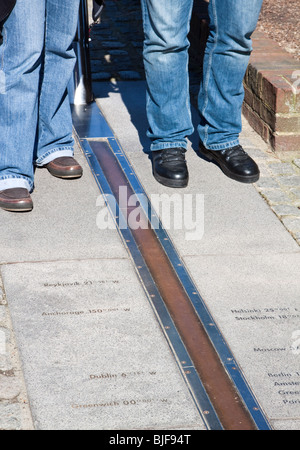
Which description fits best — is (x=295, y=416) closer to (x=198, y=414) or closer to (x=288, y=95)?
(x=198, y=414)

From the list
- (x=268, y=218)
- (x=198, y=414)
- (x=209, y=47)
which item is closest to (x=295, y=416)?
(x=198, y=414)

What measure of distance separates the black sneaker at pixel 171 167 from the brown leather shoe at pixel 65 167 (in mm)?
422

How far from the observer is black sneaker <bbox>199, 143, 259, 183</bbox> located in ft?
13.0

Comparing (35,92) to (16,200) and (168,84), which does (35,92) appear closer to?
(16,200)

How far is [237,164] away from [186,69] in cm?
58

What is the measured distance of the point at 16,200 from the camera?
140 inches

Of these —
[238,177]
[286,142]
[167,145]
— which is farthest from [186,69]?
[286,142]

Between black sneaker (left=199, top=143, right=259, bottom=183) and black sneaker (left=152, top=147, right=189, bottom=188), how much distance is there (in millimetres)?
220

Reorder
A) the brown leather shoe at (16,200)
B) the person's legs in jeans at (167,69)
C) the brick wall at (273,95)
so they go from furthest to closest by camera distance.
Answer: the brick wall at (273,95), the person's legs in jeans at (167,69), the brown leather shoe at (16,200)

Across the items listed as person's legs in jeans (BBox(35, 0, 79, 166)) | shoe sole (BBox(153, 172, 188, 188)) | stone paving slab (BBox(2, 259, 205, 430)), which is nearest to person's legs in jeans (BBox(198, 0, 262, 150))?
shoe sole (BBox(153, 172, 188, 188))

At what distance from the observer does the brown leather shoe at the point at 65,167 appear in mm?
3912

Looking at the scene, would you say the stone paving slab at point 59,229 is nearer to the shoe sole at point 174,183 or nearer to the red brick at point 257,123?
the shoe sole at point 174,183

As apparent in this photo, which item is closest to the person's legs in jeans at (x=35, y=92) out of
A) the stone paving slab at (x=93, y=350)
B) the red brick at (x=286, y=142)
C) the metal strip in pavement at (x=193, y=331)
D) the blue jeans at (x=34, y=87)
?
the blue jeans at (x=34, y=87)

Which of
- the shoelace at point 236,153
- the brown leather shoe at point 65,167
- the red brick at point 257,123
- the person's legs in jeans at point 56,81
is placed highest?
the person's legs in jeans at point 56,81
